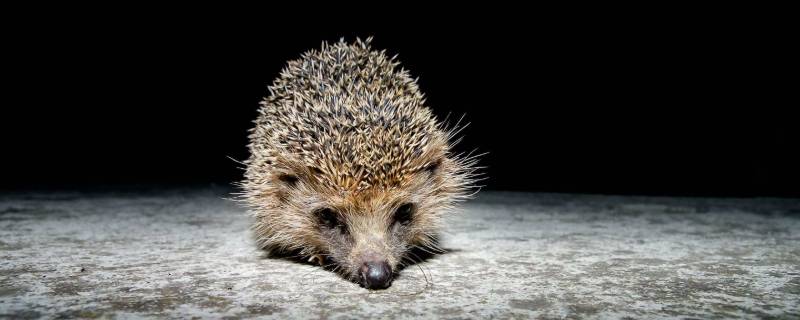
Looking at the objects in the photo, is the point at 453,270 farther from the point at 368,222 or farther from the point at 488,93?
the point at 488,93

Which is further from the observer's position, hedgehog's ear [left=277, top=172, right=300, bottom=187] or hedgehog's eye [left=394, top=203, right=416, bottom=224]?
hedgehog's ear [left=277, top=172, right=300, bottom=187]

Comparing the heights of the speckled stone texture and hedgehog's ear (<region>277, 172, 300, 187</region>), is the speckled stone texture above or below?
below

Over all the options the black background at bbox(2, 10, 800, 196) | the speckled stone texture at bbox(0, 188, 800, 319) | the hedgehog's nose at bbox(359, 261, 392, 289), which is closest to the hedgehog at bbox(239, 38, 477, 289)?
the hedgehog's nose at bbox(359, 261, 392, 289)

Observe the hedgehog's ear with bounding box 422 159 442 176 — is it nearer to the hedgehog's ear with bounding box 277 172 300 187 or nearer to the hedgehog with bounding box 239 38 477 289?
the hedgehog with bounding box 239 38 477 289

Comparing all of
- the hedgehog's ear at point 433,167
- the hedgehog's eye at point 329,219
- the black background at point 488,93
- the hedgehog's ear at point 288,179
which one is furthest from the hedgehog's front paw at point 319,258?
the black background at point 488,93

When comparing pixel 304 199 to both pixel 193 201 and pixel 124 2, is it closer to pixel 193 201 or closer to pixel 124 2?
pixel 193 201

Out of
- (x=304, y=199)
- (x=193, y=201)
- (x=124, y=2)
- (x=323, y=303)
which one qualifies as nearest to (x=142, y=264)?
(x=304, y=199)

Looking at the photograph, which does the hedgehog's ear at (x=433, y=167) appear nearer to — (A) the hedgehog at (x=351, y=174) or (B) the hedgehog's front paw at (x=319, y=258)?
(A) the hedgehog at (x=351, y=174)
